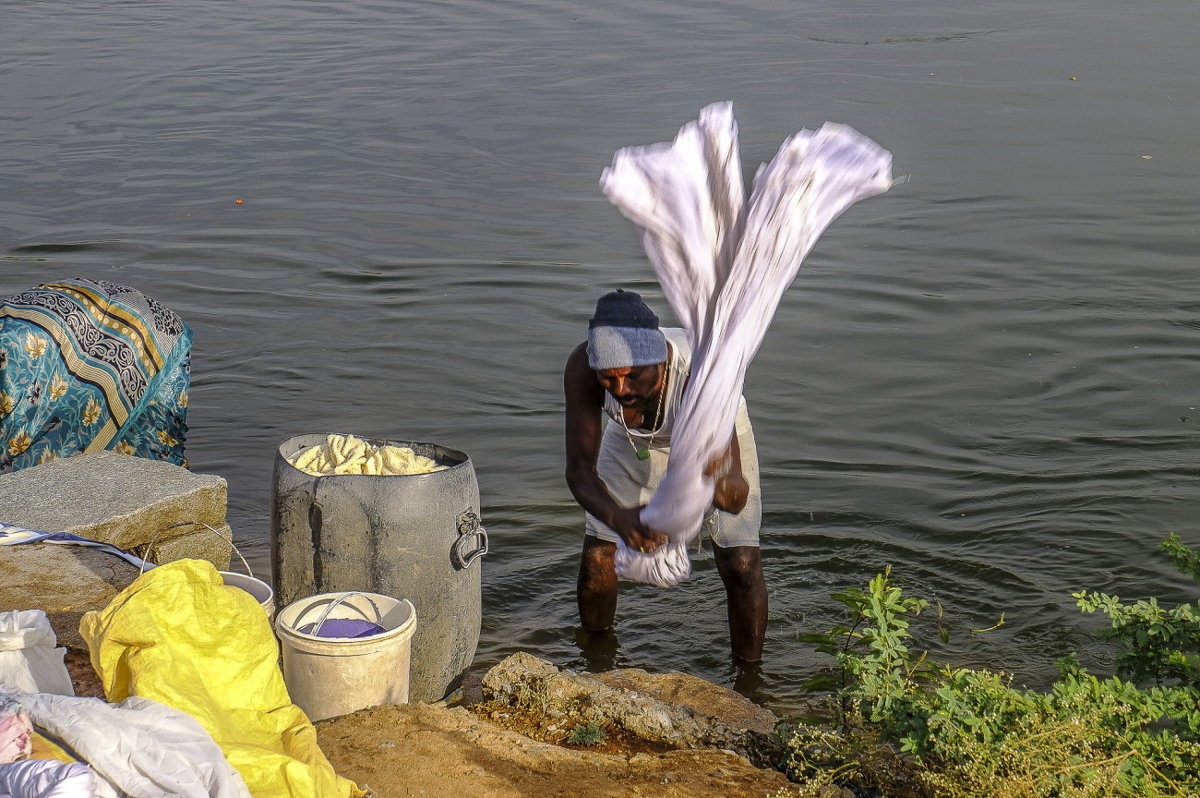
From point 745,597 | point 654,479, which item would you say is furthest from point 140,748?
point 745,597

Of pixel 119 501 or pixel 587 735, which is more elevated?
pixel 119 501

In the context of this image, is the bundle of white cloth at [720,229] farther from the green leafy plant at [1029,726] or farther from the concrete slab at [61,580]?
the concrete slab at [61,580]

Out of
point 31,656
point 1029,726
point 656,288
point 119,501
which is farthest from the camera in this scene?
point 656,288

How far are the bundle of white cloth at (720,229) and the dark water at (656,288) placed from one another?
193 centimetres

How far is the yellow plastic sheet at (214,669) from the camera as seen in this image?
296 cm

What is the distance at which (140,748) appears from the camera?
8.71ft

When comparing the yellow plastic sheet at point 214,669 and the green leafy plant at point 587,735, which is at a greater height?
the yellow plastic sheet at point 214,669

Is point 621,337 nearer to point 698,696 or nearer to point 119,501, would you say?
point 698,696

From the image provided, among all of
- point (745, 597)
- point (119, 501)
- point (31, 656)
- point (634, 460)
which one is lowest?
point (745, 597)

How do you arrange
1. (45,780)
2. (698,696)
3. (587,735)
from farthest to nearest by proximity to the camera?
(698,696) < (587,735) < (45,780)

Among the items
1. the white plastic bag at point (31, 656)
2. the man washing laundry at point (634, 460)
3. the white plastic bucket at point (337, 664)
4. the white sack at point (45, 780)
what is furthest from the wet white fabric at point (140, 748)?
the man washing laundry at point (634, 460)

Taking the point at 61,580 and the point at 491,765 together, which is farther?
the point at 61,580

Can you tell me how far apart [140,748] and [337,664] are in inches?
46.7

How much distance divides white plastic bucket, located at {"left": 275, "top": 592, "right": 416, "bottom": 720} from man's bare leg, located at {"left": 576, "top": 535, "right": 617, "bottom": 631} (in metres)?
1.25
